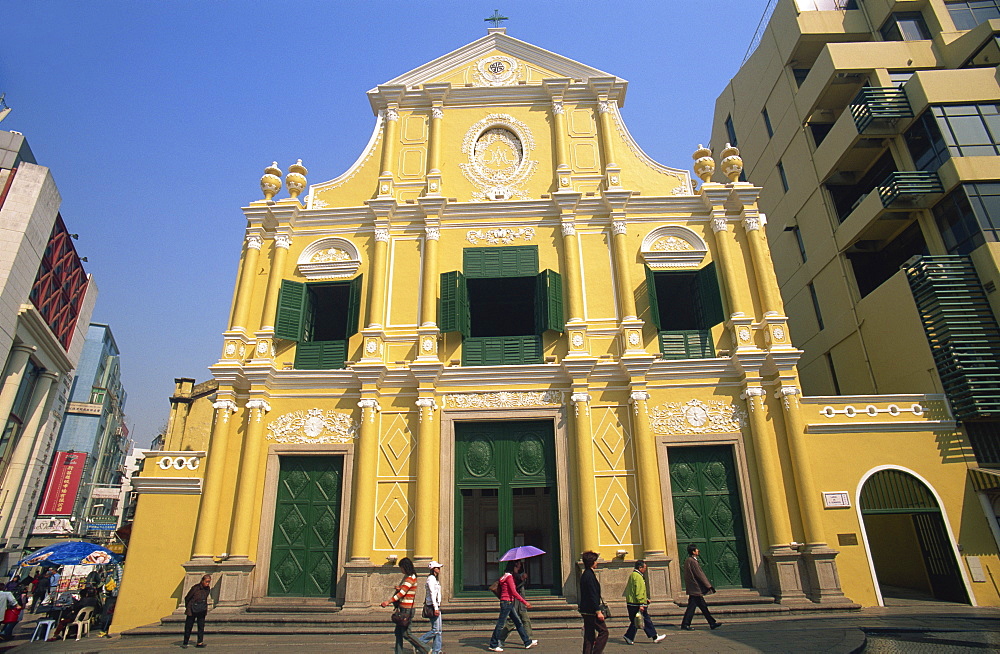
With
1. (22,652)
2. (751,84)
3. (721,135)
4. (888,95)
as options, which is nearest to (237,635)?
(22,652)

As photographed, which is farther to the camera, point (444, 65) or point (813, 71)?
point (813, 71)

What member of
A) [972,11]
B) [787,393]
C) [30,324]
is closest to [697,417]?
A: [787,393]

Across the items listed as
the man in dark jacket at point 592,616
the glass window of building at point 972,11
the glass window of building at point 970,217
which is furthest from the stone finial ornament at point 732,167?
the glass window of building at point 972,11

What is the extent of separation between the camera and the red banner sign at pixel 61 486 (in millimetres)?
31547

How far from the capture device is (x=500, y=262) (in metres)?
13.5

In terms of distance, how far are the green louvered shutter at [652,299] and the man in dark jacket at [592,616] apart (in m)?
6.86

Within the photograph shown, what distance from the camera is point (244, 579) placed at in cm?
1107

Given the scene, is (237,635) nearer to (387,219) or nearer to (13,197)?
(387,219)

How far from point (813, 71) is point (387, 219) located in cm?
1569

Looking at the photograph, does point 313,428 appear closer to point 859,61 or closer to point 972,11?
point 859,61

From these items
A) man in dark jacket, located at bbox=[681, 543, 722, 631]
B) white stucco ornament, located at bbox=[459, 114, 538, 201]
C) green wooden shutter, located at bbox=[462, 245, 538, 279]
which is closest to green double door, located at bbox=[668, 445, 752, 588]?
man in dark jacket, located at bbox=[681, 543, 722, 631]

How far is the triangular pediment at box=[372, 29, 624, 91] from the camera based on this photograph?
15.6m

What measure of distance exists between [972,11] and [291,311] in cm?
2370

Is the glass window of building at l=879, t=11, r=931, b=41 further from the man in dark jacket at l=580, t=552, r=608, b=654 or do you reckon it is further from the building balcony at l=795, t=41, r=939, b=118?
the man in dark jacket at l=580, t=552, r=608, b=654
